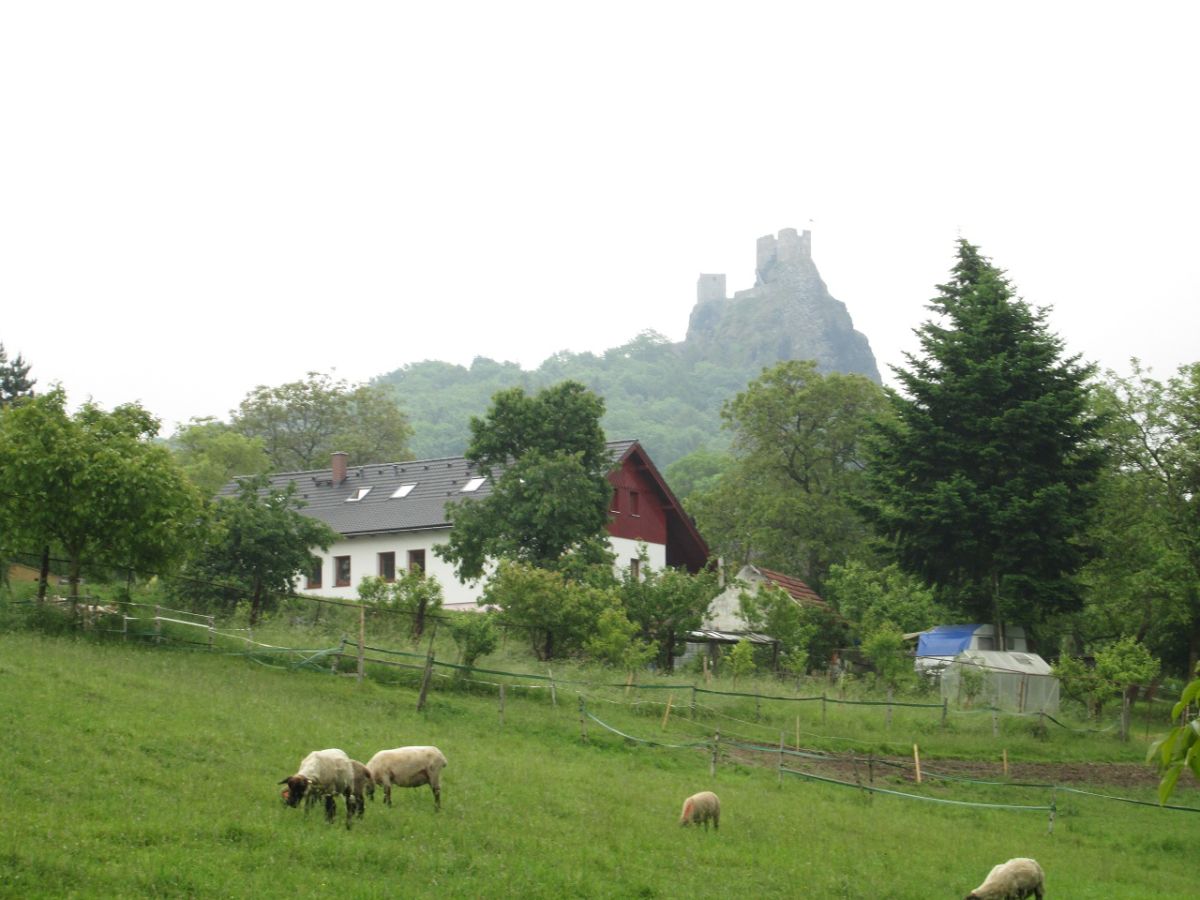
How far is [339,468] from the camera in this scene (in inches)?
2544

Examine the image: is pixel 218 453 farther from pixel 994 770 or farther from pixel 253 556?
pixel 994 770

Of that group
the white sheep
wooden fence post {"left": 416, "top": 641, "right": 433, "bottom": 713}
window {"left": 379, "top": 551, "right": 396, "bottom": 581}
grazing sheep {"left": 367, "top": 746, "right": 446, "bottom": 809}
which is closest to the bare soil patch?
wooden fence post {"left": 416, "top": 641, "right": 433, "bottom": 713}

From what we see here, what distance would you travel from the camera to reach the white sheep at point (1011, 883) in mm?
17328

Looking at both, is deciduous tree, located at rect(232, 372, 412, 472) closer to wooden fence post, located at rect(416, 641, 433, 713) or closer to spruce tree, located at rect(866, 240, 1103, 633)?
spruce tree, located at rect(866, 240, 1103, 633)

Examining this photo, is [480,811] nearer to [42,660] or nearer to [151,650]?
[42,660]

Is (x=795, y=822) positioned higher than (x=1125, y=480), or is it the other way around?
(x=1125, y=480)

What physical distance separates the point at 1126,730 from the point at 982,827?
16079mm

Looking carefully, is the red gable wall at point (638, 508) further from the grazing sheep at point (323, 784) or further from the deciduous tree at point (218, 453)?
the grazing sheep at point (323, 784)

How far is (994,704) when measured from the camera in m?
40.5

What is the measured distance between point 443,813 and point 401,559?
129 feet

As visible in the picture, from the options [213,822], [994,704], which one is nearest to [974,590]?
[994,704]

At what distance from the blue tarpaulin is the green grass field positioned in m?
16.6

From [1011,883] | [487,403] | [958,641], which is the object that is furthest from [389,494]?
[487,403]

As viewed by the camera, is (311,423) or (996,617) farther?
(311,423)
